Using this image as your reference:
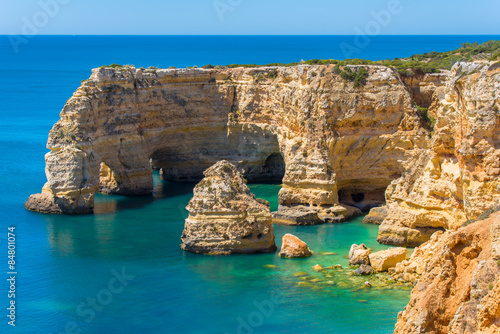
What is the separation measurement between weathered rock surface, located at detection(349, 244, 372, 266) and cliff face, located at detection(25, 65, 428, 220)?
9.53 metres

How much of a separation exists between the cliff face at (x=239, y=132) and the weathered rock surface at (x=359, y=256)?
9533 mm

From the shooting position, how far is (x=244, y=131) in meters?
57.0

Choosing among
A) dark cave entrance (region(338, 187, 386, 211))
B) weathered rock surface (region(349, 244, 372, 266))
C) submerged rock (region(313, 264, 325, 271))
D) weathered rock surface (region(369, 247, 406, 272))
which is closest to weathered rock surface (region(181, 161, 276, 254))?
submerged rock (region(313, 264, 325, 271))

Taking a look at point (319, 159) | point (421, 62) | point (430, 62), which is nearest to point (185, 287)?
point (319, 159)

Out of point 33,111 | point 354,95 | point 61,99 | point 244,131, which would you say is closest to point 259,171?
point 244,131

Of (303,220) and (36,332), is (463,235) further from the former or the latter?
(303,220)

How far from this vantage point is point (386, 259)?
34.5m

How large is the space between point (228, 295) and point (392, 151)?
19.0 m

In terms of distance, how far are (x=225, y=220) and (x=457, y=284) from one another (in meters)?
21.6

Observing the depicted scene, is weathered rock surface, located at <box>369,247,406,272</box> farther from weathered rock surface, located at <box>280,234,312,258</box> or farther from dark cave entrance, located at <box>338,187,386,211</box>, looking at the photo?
→ dark cave entrance, located at <box>338,187,386,211</box>

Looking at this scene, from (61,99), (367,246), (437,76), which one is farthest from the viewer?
(61,99)

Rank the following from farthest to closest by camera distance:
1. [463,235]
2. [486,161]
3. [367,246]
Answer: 1. [367,246]
2. [486,161]
3. [463,235]

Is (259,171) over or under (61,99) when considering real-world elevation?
under

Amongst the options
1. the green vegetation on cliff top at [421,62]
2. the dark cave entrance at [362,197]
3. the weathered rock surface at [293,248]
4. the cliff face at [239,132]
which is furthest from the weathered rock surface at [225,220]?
the green vegetation on cliff top at [421,62]
